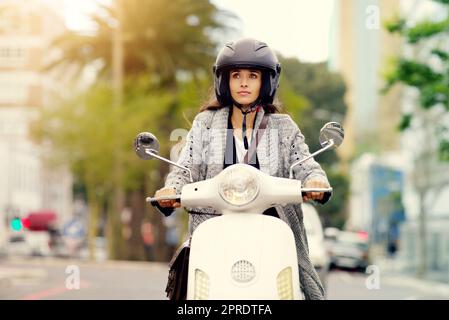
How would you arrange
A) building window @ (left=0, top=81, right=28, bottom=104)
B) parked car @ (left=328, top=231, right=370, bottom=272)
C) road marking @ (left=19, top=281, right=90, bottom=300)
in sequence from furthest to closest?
1. building window @ (left=0, top=81, right=28, bottom=104)
2. parked car @ (left=328, top=231, right=370, bottom=272)
3. road marking @ (left=19, top=281, right=90, bottom=300)

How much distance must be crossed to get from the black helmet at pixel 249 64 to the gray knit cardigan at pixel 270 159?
9 centimetres

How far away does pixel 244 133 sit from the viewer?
4.91m

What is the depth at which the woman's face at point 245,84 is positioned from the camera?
492cm

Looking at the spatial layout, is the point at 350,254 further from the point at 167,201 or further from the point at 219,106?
the point at 167,201

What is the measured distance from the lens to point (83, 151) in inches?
1652

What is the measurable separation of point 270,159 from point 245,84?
14.5 inches

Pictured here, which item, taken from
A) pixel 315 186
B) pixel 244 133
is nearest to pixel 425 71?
pixel 244 133

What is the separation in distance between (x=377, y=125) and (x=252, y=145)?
64954 millimetres

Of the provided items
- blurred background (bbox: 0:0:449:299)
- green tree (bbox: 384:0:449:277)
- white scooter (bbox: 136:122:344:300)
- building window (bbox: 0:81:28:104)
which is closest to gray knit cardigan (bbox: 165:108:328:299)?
white scooter (bbox: 136:122:344:300)

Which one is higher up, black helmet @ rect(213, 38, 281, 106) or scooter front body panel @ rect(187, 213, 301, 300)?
black helmet @ rect(213, 38, 281, 106)

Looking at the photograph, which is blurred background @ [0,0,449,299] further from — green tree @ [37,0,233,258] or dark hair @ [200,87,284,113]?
dark hair @ [200,87,284,113]

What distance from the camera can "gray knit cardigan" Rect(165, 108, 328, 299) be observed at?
15.2ft

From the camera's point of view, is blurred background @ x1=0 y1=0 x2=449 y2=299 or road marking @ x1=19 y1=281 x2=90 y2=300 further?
blurred background @ x1=0 y1=0 x2=449 y2=299

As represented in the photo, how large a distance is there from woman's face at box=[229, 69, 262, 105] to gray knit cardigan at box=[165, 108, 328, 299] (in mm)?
87
